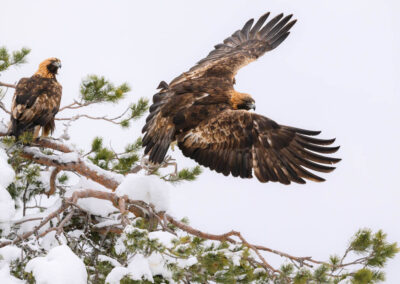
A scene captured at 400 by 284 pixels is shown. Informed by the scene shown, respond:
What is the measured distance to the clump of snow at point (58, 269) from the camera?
3.03 meters

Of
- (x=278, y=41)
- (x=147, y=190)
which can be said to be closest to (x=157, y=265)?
(x=147, y=190)

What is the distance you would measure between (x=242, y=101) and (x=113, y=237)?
90.5 inches

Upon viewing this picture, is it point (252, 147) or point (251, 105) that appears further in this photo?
point (251, 105)

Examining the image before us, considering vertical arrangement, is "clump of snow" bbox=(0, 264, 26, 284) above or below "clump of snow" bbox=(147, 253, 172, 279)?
below

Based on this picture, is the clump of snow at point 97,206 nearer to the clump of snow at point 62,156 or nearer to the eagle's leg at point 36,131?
the clump of snow at point 62,156

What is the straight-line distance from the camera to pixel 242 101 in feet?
21.1

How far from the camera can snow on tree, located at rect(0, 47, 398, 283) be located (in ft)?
10.9

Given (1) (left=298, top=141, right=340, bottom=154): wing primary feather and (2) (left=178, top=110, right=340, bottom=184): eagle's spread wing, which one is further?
(2) (left=178, top=110, right=340, bottom=184): eagle's spread wing

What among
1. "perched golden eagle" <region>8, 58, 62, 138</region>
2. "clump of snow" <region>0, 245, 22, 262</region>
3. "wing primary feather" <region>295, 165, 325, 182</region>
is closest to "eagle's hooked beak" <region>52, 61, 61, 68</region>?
"perched golden eagle" <region>8, 58, 62, 138</region>

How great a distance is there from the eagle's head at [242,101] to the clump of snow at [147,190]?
189 centimetres

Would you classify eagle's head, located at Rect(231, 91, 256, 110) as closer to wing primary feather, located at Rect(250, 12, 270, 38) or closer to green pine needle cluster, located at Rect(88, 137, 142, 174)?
green pine needle cluster, located at Rect(88, 137, 142, 174)

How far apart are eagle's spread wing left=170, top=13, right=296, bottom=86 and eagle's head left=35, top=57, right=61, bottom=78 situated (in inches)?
70.2

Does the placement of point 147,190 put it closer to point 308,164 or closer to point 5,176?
point 5,176

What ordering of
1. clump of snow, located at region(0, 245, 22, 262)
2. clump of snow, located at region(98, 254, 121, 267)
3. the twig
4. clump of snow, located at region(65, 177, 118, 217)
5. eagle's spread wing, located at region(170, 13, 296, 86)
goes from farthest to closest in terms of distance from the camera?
eagle's spread wing, located at region(170, 13, 296, 86) → the twig → clump of snow, located at region(65, 177, 118, 217) → clump of snow, located at region(98, 254, 121, 267) → clump of snow, located at region(0, 245, 22, 262)
